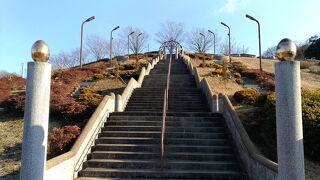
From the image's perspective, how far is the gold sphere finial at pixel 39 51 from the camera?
6.18 metres

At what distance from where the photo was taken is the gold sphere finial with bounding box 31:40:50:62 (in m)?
6.18

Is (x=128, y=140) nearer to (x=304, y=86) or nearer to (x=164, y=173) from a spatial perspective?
(x=164, y=173)

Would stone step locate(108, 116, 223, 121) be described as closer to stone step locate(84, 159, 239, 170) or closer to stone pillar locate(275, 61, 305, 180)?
stone step locate(84, 159, 239, 170)

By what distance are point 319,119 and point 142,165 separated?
5.07 meters

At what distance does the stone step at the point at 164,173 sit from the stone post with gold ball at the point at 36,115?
362 cm

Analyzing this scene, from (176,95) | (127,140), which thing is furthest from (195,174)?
(176,95)

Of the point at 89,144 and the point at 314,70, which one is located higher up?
the point at 314,70

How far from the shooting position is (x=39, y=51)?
6.18 m

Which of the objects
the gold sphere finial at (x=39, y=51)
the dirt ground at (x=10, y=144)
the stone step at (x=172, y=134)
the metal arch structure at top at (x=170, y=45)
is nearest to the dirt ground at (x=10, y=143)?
the dirt ground at (x=10, y=144)

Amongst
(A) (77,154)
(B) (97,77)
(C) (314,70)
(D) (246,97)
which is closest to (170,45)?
(C) (314,70)

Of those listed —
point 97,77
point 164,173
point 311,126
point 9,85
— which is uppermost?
point 97,77

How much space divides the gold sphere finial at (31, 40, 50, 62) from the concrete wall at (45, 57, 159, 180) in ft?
8.60

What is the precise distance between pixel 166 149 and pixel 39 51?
5.53 metres

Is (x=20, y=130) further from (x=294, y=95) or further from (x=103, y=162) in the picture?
(x=294, y=95)
